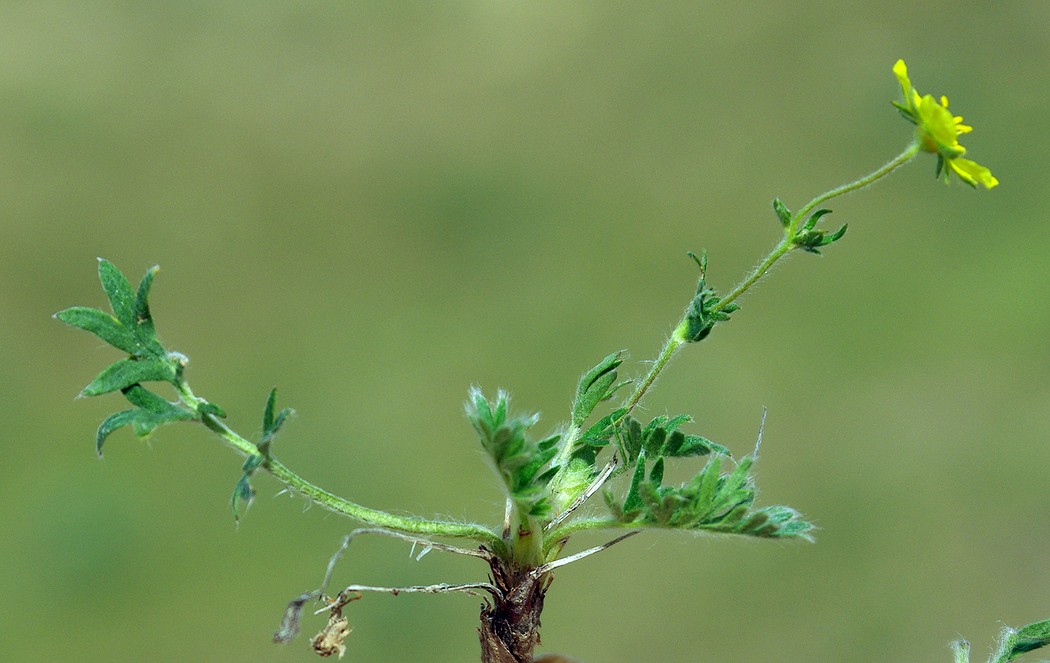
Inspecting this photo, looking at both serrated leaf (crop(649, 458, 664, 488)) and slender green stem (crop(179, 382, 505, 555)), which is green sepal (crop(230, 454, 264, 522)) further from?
serrated leaf (crop(649, 458, 664, 488))

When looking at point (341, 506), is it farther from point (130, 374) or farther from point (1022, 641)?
point (1022, 641)

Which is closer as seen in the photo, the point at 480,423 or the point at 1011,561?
the point at 480,423

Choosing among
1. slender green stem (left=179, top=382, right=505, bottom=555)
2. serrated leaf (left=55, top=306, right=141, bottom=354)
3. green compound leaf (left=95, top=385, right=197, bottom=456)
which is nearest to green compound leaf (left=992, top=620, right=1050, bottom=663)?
slender green stem (left=179, top=382, right=505, bottom=555)

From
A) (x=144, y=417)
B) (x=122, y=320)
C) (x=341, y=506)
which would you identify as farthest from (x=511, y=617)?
(x=122, y=320)

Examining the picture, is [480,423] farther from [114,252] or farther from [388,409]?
[114,252]

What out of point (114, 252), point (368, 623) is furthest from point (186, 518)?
point (114, 252)

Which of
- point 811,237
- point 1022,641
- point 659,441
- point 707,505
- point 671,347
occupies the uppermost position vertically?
point 811,237

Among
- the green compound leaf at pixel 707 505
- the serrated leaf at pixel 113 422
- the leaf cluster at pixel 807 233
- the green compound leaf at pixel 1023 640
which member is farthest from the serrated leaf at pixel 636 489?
the serrated leaf at pixel 113 422
